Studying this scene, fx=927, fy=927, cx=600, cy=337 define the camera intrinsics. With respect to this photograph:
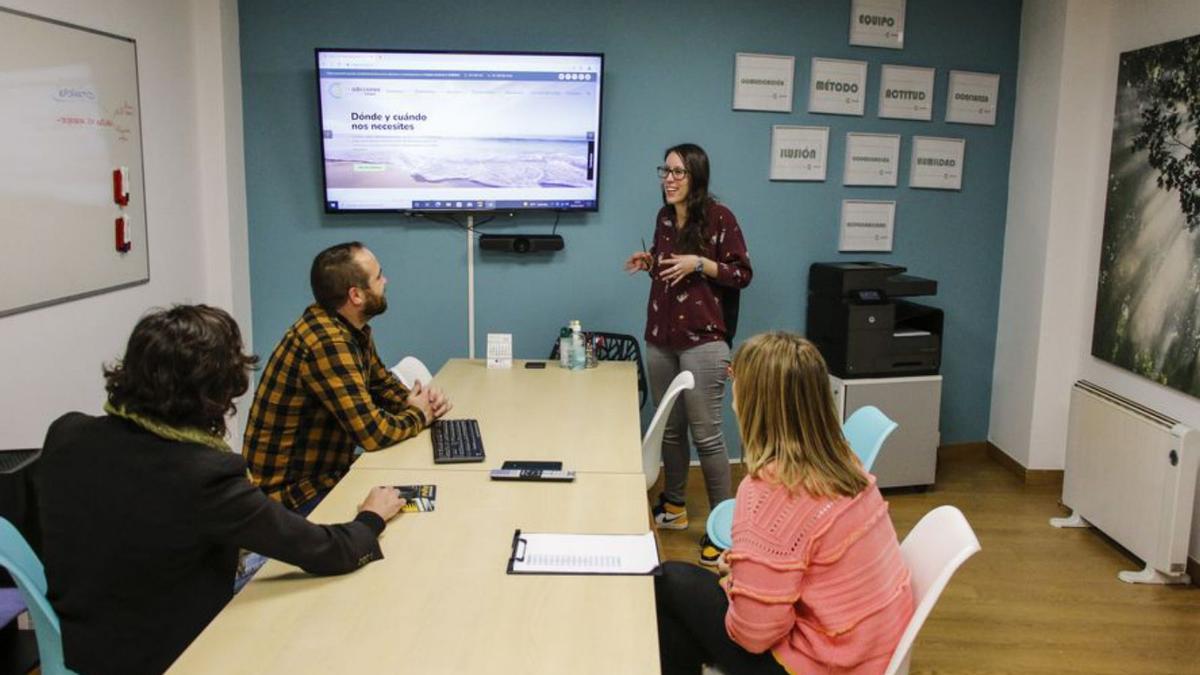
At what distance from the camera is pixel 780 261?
15.3 ft

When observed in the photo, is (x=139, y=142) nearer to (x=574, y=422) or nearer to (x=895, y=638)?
(x=574, y=422)

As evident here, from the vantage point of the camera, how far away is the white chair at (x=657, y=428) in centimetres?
302

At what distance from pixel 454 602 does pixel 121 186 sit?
100 inches

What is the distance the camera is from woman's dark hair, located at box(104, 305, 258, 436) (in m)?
1.66

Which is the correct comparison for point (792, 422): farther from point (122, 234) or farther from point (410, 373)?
point (122, 234)

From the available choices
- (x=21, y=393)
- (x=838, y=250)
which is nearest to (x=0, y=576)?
(x=21, y=393)

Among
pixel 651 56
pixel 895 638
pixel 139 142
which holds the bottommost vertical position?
pixel 895 638

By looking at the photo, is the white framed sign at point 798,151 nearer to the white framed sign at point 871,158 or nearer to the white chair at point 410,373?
the white framed sign at point 871,158

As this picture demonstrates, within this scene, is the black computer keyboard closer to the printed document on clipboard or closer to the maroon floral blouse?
the printed document on clipboard

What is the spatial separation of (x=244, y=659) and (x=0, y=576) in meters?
1.35

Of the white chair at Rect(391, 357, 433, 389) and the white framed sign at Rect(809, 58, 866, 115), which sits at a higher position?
the white framed sign at Rect(809, 58, 866, 115)

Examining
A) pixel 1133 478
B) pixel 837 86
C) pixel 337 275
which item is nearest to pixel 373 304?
pixel 337 275

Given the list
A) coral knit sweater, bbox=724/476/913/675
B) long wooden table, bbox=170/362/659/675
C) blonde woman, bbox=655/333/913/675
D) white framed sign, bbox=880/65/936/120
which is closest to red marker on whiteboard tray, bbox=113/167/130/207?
long wooden table, bbox=170/362/659/675

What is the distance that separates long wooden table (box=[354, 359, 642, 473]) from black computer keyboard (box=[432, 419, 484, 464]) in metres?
0.03
